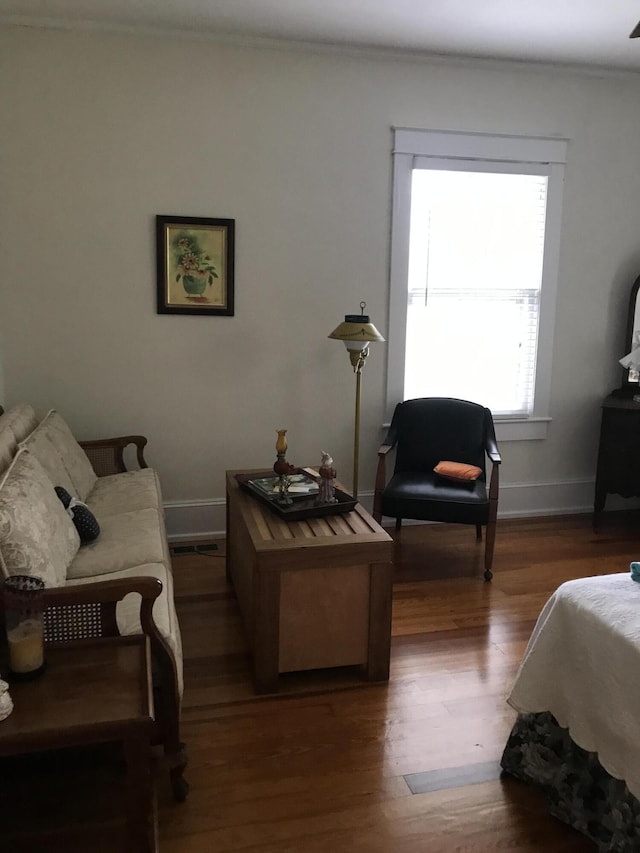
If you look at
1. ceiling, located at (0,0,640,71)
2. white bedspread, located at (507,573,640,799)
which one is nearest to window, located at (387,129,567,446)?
ceiling, located at (0,0,640,71)

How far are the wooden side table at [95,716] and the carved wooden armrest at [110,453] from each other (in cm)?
204

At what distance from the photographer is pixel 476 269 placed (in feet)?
14.1

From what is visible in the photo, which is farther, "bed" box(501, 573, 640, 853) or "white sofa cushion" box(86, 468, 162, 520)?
"white sofa cushion" box(86, 468, 162, 520)

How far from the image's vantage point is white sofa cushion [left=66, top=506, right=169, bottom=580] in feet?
8.40

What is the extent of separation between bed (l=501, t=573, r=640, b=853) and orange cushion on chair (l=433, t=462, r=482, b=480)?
1.68m

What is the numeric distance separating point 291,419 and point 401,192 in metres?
1.41

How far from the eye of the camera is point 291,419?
4.18 meters

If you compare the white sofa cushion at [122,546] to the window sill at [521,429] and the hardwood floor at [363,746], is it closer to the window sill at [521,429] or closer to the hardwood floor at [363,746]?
the hardwood floor at [363,746]

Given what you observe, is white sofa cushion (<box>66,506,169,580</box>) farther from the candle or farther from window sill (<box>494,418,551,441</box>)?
window sill (<box>494,418,551,441</box>)

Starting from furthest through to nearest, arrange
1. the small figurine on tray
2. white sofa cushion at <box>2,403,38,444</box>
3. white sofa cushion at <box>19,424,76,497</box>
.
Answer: white sofa cushion at <box>2,403,38,444</box>, the small figurine on tray, white sofa cushion at <box>19,424,76,497</box>

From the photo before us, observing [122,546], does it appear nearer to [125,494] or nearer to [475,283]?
[125,494]

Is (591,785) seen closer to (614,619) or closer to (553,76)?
(614,619)

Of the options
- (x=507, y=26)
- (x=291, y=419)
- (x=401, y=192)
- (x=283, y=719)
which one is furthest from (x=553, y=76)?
(x=283, y=719)

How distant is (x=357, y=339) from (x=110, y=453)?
140 centimetres
